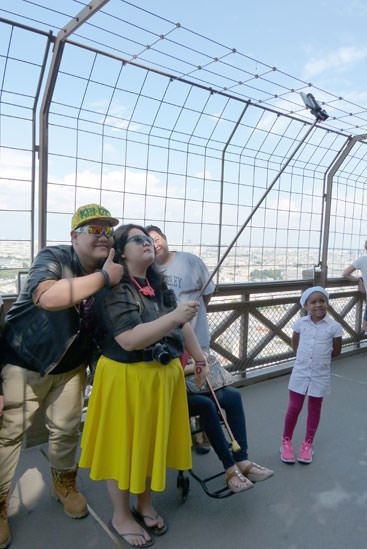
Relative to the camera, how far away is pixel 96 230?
5.59 ft

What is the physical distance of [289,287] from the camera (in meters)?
3.93

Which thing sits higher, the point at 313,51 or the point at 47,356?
the point at 313,51

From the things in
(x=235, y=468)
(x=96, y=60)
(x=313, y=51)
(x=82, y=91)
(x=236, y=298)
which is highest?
(x=313, y=51)

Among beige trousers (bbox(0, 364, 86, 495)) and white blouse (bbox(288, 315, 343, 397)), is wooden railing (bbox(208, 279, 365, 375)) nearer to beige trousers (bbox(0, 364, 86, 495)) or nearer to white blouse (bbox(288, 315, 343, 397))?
white blouse (bbox(288, 315, 343, 397))

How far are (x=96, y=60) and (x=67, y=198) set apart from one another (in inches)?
30.2

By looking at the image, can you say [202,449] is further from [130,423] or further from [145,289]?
[145,289]

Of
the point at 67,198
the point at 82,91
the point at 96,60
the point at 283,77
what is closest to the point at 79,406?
the point at 67,198

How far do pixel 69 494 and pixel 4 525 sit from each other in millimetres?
280

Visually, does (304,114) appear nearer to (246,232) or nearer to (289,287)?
(246,232)

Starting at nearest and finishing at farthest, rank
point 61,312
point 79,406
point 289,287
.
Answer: point 61,312, point 79,406, point 289,287

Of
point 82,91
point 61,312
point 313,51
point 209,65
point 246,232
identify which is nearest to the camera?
point 61,312

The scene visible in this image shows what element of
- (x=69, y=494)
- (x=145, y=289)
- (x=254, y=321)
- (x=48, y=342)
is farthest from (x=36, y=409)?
(x=254, y=321)

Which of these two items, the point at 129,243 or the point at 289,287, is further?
the point at 289,287

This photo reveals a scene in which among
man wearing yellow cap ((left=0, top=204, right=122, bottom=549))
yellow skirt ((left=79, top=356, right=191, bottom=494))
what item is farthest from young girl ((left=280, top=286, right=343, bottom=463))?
man wearing yellow cap ((left=0, top=204, right=122, bottom=549))
